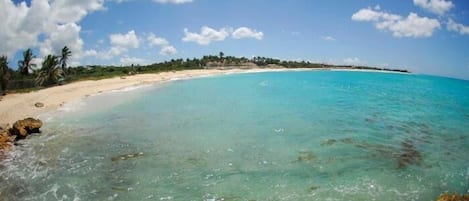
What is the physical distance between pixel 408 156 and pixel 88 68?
92.0 m

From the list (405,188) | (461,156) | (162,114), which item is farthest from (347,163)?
(162,114)

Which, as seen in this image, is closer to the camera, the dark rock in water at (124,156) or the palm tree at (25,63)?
the dark rock in water at (124,156)

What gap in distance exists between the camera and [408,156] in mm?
19906

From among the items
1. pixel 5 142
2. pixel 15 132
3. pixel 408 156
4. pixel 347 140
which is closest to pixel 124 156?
pixel 5 142

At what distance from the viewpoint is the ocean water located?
1513cm

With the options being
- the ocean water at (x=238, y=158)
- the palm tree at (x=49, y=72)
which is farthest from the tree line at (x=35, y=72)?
the ocean water at (x=238, y=158)

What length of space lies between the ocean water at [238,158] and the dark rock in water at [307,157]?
0.05 m

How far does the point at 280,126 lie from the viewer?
91.2ft

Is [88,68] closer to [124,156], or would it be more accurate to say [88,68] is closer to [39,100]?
[39,100]

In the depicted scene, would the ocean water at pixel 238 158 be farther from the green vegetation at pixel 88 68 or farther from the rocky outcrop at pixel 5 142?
the green vegetation at pixel 88 68

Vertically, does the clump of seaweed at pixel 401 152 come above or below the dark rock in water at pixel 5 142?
below

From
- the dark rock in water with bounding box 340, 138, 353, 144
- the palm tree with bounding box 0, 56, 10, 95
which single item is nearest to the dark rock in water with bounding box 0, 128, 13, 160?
the dark rock in water with bounding box 340, 138, 353, 144

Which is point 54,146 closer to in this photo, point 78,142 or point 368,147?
point 78,142

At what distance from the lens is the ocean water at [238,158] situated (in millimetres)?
15133
